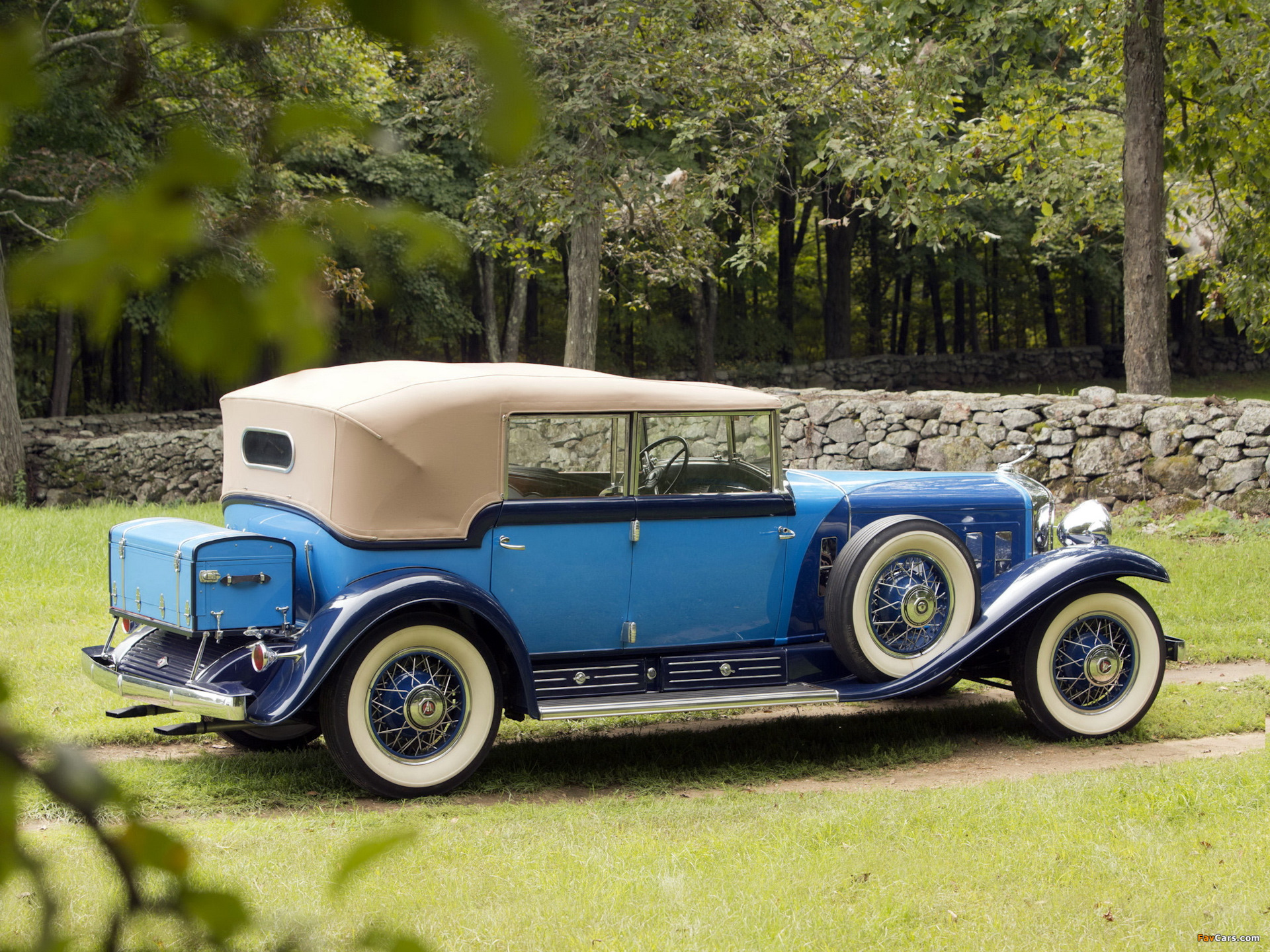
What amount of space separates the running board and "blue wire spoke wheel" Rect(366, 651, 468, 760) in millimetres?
414

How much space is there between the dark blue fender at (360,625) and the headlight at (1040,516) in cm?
330

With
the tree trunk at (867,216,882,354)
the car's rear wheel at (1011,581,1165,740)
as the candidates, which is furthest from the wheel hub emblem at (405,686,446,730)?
the tree trunk at (867,216,882,354)

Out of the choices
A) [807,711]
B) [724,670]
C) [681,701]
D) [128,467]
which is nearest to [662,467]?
[724,670]

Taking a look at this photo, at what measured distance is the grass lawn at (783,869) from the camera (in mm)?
3838

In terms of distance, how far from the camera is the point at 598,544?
5910 mm

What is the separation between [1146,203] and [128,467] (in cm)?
1499

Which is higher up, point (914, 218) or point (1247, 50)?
point (1247, 50)

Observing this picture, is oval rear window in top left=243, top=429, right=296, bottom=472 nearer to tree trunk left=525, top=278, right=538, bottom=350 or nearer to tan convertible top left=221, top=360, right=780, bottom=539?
tan convertible top left=221, top=360, right=780, bottom=539

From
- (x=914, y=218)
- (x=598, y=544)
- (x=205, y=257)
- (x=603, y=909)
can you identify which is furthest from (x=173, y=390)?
(x=205, y=257)

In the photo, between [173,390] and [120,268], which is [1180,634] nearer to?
[120,268]

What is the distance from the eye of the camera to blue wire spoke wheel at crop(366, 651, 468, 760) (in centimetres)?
541

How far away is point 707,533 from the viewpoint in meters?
6.12

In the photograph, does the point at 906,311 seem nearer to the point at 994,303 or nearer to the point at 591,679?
the point at 994,303

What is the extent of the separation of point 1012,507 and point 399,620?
3680 millimetres
